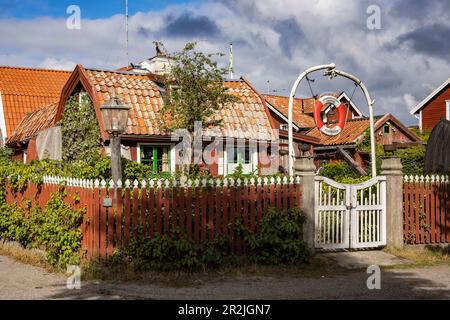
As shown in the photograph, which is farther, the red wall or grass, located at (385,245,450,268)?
the red wall

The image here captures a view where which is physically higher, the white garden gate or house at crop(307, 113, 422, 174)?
house at crop(307, 113, 422, 174)

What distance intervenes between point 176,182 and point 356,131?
25.6 meters

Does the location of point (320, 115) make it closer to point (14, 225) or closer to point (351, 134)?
point (14, 225)

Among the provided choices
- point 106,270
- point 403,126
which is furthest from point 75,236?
point 403,126

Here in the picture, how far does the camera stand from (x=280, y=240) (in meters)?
10.1

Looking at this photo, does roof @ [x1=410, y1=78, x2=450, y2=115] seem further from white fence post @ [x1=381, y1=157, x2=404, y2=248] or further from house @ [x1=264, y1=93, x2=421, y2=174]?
white fence post @ [x1=381, y1=157, x2=404, y2=248]

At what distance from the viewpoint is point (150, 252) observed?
9.25 metres

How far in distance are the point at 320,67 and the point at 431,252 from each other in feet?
17.1

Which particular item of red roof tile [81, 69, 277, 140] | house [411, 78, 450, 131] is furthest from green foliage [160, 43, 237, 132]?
house [411, 78, 450, 131]

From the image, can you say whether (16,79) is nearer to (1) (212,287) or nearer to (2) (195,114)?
(2) (195,114)

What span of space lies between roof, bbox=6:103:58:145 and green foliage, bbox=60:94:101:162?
160 centimetres

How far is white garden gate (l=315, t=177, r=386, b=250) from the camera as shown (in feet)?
36.3

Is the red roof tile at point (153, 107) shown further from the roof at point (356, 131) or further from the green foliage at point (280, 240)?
the roof at point (356, 131)

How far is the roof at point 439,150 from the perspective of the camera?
544 inches
